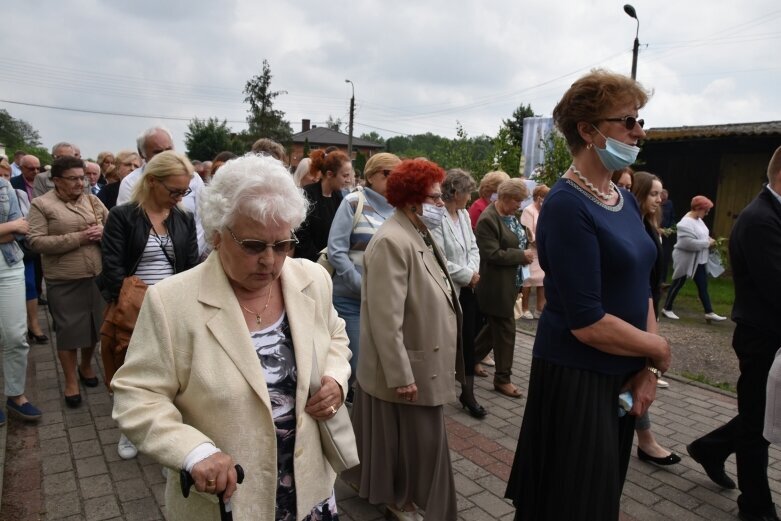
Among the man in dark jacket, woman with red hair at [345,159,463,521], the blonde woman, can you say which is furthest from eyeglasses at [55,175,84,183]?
the man in dark jacket

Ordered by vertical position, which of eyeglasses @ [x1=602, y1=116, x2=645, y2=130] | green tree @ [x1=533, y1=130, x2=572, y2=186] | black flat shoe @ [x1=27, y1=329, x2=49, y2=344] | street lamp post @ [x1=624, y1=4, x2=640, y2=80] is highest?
street lamp post @ [x1=624, y1=4, x2=640, y2=80]

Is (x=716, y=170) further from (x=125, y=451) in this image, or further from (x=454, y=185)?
(x=125, y=451)

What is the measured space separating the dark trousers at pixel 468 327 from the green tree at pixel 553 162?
20.9 ft

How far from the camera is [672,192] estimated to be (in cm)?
1509

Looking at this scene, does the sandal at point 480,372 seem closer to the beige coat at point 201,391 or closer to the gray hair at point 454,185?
the gray hair at point 454,185

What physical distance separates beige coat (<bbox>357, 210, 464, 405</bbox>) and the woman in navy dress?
804mm

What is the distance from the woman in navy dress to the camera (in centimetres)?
205

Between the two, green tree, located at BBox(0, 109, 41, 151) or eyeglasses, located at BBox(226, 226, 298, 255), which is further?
green tree, located at BBox(0, 109, 41, 151)

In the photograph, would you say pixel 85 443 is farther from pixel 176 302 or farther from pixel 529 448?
pixel 529 448

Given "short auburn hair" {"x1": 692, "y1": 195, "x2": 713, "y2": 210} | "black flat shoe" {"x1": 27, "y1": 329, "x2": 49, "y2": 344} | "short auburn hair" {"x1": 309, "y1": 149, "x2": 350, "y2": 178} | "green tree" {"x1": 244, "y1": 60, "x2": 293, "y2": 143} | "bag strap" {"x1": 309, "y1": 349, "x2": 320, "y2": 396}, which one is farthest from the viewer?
"green tree" {"x1": 244, "y1": 60, "x2": 293, "y2": 143}

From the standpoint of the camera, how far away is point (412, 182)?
10.2ft

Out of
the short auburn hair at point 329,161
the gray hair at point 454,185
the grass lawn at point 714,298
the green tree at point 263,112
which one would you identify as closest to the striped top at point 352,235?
the short auburn hair at point 329,161

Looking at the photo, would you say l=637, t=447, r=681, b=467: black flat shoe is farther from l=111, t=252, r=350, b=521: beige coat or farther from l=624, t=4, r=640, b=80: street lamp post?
l=624, t=4, r=640, b=80: street lamp post

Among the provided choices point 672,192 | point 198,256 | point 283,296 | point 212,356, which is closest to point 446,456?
point 283,296
